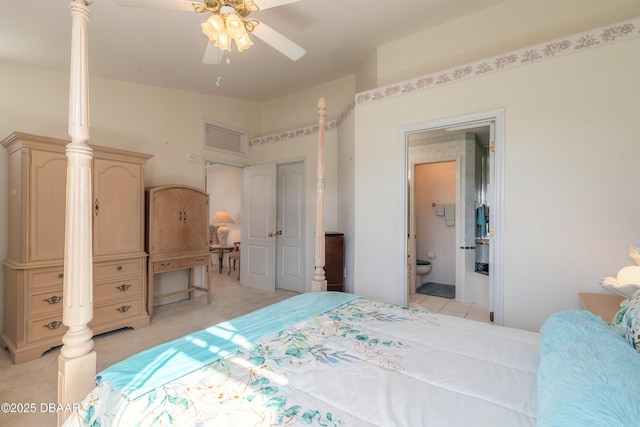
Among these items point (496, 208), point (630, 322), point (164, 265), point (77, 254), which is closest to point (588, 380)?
point (630, 322)

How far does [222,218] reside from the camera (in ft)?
21.6

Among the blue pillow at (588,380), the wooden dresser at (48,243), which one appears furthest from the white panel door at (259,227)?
the blue pillow at (588,380)

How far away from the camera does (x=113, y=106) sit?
333cm

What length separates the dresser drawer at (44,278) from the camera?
2369mm

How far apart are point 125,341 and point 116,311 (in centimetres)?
35

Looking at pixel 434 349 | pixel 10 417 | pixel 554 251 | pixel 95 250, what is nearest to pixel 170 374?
pixel 434 349

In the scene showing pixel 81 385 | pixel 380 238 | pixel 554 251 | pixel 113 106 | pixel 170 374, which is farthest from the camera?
pixel 113 106

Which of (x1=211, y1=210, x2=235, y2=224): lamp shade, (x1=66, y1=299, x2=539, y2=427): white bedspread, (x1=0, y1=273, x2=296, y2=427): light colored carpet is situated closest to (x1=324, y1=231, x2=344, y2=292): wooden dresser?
(x1=0, y1=273, x2=296, y2=427): light colored carpet

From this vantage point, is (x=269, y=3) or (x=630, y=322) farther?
(x=269, y=3)

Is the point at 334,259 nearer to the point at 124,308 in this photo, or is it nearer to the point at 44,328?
the point at 124,308

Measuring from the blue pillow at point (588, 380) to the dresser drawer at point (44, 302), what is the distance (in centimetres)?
333

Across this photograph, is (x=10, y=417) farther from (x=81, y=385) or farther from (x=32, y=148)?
(x=32, y=148)

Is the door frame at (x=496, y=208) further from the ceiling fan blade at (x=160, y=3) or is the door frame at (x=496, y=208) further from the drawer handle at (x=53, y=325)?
the drawer handle at (x=53, y=325)

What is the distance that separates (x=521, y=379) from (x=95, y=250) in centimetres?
331
